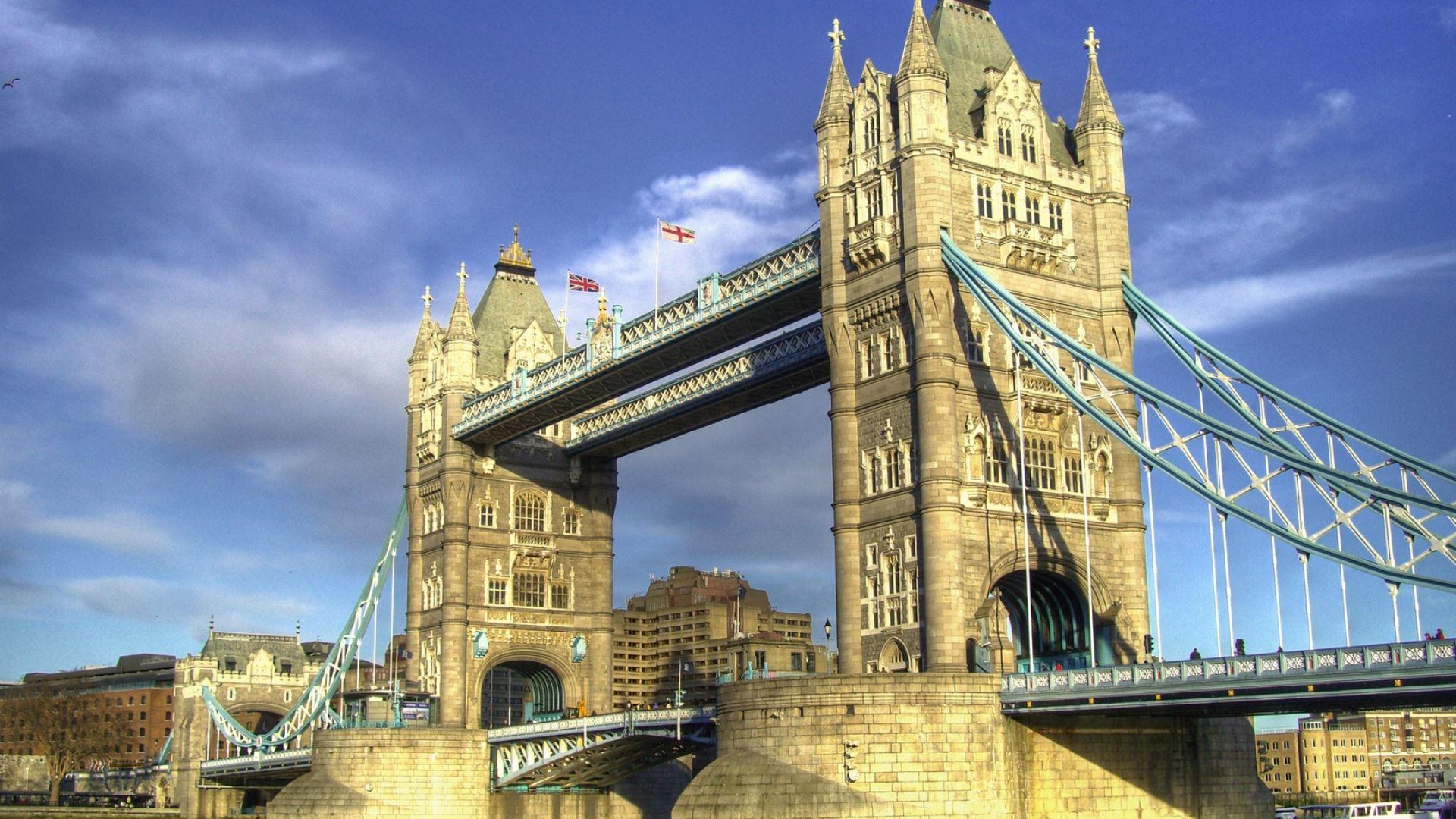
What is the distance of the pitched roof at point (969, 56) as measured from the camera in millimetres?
59219

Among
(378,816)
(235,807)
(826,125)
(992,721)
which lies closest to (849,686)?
(992,721)

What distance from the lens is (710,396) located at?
75625 mm

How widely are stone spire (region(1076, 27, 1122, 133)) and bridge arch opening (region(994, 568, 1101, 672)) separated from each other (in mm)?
17333

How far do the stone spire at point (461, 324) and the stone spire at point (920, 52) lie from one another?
123ft

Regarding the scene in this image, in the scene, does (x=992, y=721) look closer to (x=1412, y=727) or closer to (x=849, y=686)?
(x=849, y=686)

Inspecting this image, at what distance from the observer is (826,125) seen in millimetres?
60875

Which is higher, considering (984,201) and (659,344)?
(984,201)

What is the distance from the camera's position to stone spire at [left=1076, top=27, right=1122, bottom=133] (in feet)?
200

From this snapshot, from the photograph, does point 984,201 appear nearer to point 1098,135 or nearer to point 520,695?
point 1098,135

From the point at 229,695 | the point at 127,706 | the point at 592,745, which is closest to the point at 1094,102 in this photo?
the point at 592,745

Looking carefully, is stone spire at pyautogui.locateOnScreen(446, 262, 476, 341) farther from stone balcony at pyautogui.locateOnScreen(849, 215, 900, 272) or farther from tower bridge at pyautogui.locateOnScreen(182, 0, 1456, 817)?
stone balcony at pyautogui.locateOnScreen(849, 215, 900, 272)

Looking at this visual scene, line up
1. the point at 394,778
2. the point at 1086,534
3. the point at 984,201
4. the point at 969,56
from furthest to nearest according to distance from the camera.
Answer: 1. the point at 394,778
2. the point at 969,56
3. the point at 984,201
4. the point at 1086,534

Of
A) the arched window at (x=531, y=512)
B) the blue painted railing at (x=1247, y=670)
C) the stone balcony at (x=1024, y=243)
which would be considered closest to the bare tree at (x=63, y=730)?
the arched window at (x=531, y=512)

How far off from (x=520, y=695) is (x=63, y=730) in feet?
188
